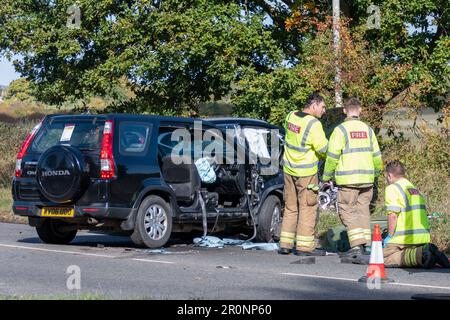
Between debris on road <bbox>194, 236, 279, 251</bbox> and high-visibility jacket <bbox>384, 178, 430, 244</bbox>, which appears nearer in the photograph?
high-visibility jacket <bbox>384, 178, 430, 244</bbox>

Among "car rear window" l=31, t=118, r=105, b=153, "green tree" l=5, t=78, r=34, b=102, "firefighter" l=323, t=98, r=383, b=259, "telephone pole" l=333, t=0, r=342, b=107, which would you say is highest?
"green tree" l=5, t=78, r=34, b=102

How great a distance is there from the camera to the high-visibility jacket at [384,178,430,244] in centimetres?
1217

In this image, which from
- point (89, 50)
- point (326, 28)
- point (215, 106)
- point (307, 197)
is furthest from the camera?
point (215, 106)

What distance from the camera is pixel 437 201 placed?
56.1ft

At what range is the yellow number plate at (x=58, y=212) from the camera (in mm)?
13664

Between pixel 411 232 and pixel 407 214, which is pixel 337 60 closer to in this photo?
pixel 407 214

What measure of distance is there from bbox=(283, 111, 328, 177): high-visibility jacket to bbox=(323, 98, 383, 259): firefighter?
0.30 m

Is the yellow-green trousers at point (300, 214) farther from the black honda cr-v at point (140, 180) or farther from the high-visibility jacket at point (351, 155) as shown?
the black honda cr-v at point (140, 180)

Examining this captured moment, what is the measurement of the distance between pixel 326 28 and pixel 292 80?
1.63 metres

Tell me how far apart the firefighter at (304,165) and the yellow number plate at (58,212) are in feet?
9.45

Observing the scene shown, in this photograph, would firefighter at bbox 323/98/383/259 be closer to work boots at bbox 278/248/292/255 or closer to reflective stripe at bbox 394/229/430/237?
reflective stripe at bbox 394/229/430/237

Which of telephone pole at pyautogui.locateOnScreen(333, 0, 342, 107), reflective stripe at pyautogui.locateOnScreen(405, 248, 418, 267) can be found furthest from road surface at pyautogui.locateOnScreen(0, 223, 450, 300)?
telephone pole at pyautogui.locateOnScreen(333, 0, 342, 107)
